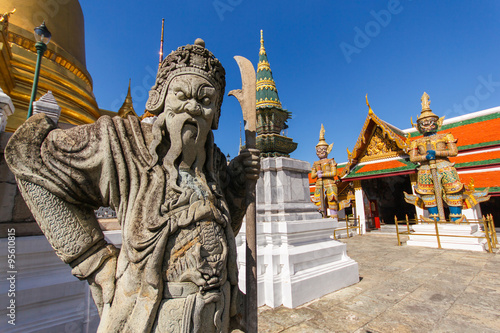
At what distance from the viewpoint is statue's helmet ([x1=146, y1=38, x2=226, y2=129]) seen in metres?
1.50

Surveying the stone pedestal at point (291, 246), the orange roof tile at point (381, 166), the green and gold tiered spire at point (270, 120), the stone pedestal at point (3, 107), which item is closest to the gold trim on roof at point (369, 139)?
the orange roof tile at point (381, 166)

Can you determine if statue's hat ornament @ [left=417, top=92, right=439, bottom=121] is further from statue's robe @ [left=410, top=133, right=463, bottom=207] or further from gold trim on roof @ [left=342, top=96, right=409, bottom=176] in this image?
gold trim on roof @ [left=342, top=96, right=409, bottom=176]

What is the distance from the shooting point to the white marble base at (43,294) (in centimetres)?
182

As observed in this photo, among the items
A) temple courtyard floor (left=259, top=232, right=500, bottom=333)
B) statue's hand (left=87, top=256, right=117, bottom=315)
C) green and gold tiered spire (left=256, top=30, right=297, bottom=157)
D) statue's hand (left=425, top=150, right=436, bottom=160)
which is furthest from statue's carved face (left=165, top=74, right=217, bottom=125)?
statue's hand (left=425, top=150, right=436, bottom=160)

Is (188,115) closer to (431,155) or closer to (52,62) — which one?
(52,62)

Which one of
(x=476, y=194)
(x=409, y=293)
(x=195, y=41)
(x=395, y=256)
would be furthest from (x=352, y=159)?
(x=195, y=41)

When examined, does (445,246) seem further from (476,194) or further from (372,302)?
(372,302)

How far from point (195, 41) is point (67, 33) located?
36.8 ft

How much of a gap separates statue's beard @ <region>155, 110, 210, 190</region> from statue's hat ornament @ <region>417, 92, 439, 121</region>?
1177 cm

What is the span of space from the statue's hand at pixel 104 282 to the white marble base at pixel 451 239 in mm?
10548

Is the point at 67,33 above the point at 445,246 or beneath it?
above

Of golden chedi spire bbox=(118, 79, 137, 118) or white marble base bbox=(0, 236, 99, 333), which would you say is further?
golden chedi spire bbox=(118, 79, 137, 118)

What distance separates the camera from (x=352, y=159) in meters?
15.0

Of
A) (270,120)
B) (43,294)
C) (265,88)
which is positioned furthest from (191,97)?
(265,88)
